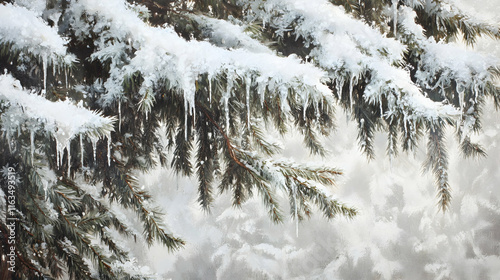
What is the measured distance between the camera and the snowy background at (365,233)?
10875 mm

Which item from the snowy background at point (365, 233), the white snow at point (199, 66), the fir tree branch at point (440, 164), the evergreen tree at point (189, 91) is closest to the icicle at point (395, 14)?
the evergreen tree at point (189, 91)

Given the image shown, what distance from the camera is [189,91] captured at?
74cm

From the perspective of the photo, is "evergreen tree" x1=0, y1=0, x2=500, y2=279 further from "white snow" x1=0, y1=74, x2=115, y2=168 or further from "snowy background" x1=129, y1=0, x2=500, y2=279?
"snowy background" x1=129, y1=0, x2=500, y2=279

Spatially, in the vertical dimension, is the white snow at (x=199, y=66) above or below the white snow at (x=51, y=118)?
above

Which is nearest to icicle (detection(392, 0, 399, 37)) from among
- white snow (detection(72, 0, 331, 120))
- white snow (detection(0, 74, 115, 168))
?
white snow (detection(72, 0, 331, 120))

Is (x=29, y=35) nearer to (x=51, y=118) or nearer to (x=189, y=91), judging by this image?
(x=51, y=118)

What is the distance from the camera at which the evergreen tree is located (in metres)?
0.71

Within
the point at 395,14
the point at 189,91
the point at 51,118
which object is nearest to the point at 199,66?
the point at 189,91

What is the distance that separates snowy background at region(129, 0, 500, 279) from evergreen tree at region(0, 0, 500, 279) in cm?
930

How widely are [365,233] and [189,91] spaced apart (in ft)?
42.8

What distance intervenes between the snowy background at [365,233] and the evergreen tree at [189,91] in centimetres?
930

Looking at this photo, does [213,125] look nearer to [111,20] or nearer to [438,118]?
[111,20]

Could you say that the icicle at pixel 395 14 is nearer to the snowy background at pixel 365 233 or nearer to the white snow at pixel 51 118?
the white snow at pixel 51 118

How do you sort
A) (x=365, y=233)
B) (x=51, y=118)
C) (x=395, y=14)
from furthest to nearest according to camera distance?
(x=365, y=233)
(x=395, y=14)
(x=51, y=118)
